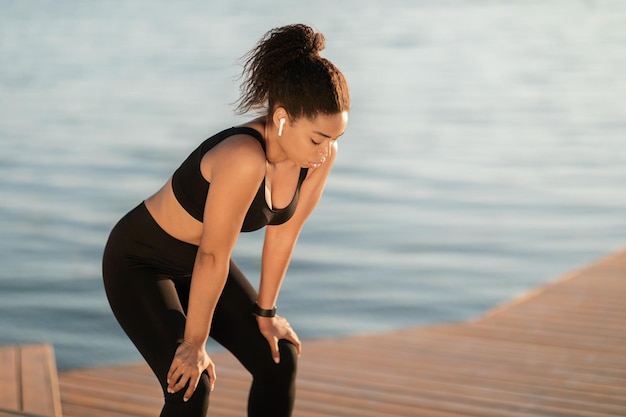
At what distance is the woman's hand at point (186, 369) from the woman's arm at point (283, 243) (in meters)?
0.30

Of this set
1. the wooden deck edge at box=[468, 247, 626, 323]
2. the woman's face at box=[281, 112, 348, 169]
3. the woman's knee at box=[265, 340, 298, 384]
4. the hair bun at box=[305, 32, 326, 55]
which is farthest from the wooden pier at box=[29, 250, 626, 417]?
the hair bun at box=[305, 32, 326, 55]

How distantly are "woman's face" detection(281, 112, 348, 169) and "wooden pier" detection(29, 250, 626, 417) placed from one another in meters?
1.35

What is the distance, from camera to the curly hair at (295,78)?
7.54 feet

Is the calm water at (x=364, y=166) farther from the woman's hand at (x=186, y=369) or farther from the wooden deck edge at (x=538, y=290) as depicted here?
the woman's hand at (x=186, y=369)

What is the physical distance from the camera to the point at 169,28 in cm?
2200

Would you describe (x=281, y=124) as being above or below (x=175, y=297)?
above

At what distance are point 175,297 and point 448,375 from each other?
1.68 meters

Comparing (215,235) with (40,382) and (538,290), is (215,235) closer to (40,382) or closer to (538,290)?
(40,382)

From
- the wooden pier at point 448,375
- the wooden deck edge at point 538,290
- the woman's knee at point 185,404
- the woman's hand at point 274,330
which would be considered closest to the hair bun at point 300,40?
the woman's hand at point 274,330

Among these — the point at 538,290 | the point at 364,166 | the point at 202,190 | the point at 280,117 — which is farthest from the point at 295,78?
the point at 364,166

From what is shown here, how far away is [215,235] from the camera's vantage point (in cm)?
230

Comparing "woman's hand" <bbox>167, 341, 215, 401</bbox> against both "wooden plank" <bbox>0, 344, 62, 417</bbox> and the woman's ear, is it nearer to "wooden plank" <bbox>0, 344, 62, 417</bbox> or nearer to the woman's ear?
the woman's ear

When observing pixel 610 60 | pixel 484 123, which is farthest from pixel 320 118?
pixel 610 60

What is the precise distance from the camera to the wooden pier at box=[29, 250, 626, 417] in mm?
3568
